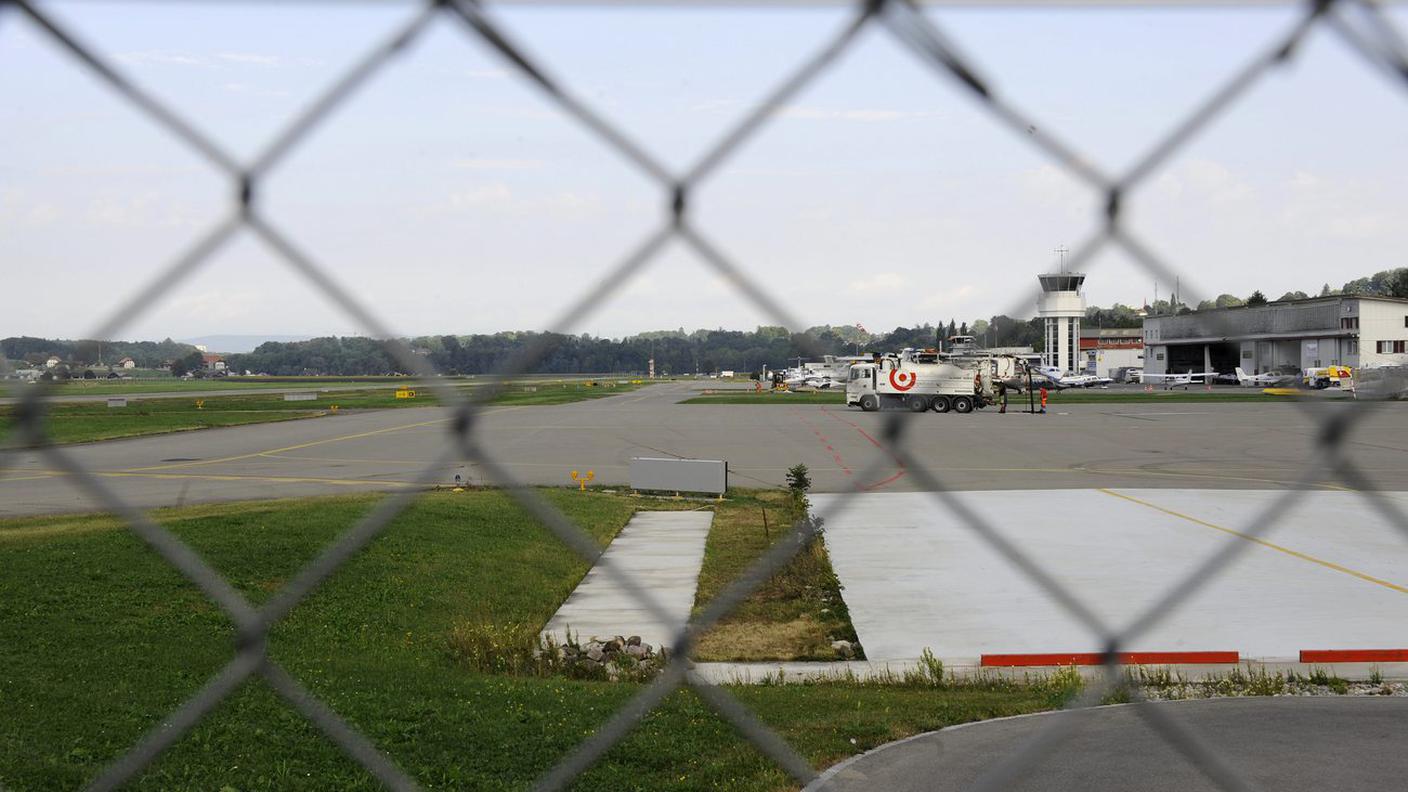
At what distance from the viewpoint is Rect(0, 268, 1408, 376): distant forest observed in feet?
4.91

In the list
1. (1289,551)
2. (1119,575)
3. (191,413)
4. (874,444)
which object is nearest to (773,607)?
(1119,575)

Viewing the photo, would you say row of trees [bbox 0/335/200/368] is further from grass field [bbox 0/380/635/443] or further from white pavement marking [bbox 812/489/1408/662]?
grass field [bbox 0/380/635/443]

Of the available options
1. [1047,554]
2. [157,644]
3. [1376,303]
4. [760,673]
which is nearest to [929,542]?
[1047,554]

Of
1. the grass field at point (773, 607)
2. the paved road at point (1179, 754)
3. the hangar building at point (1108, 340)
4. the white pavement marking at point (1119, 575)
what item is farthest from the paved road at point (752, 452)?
the hangar building at point (1108, 340)

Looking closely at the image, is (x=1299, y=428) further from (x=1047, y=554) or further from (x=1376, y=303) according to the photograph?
(x=1376, y=303)

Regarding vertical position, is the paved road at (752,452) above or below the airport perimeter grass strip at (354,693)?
above

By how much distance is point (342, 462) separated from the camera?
31.2m

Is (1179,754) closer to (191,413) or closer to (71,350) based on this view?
(71,350)

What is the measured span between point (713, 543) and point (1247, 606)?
348 inches

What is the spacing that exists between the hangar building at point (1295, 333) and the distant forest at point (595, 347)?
0.11 feet

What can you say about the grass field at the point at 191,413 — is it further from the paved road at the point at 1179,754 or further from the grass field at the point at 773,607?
the paved road at the point at 1179,754

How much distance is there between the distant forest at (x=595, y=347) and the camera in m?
1.50

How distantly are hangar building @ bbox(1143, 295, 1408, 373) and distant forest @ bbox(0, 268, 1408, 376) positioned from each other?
0.11 feet

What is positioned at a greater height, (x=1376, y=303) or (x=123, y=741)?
(x=1376, y=303)
